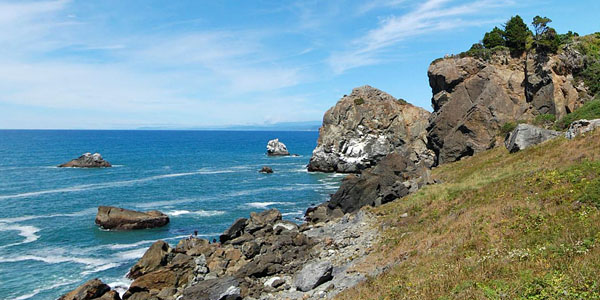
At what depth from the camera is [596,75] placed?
5356cm

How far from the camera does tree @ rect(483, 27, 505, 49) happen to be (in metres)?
65.8

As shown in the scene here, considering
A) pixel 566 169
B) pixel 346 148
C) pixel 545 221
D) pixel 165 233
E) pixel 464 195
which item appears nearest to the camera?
pixel 545 221

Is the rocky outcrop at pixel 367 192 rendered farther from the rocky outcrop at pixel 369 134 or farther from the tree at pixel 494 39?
the rocky outcrop at pixel 369 134

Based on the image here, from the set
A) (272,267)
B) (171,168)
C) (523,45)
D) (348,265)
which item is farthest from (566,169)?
(171,168)

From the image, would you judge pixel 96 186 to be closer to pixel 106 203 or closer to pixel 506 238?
pixel 106 203

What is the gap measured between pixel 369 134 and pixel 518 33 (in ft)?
139

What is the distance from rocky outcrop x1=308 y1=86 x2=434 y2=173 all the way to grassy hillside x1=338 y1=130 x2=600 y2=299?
2463 inches

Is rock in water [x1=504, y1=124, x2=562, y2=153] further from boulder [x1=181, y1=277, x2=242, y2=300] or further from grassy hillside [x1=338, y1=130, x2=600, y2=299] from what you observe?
boulder [x1=181, y1=277, x2=242, y2=300]

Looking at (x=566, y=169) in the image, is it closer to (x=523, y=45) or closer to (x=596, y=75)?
(x=596, y=75)

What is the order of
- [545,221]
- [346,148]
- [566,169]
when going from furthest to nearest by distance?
[346,148], [566,169], [545,221]

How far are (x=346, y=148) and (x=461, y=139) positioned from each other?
134 feet

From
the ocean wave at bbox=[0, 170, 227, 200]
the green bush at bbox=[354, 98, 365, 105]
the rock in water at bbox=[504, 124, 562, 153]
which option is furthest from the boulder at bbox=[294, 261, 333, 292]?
the green bush at bbox=[354, 98, 365, 105]

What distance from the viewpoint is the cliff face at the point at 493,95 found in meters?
54.3

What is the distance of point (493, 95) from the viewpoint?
193ft
